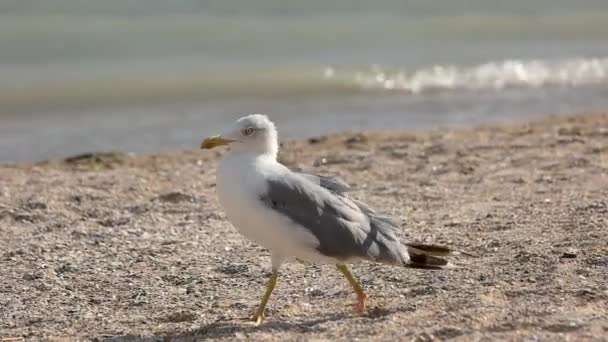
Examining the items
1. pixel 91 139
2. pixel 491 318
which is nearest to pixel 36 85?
pixel 91 139

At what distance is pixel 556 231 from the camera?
7.13 metres

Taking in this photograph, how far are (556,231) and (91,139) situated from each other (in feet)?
21.0

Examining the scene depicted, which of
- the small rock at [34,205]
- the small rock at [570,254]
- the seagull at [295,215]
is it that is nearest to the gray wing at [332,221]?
the seagull at [295,215]

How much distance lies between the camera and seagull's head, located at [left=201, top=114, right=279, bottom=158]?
5734mm

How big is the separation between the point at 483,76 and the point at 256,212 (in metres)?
10.8

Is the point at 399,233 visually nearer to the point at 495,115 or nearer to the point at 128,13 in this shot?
the point at 495,115

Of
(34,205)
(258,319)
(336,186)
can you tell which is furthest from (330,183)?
(34,205)

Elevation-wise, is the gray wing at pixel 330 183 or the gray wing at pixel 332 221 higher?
the gray wing at pixel 330 183

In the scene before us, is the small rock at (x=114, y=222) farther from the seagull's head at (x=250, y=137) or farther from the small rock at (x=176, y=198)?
the seagull's head at (x=250, y=137)

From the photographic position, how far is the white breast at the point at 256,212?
17.9 ft

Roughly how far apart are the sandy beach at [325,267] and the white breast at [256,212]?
39cm

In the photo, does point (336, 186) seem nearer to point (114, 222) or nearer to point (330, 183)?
point (330, 183)

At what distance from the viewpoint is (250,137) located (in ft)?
18.9

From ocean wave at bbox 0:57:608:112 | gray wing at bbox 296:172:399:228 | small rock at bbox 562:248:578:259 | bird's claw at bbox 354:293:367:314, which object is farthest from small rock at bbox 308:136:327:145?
bird's claw at bbox 354:293:367:314
